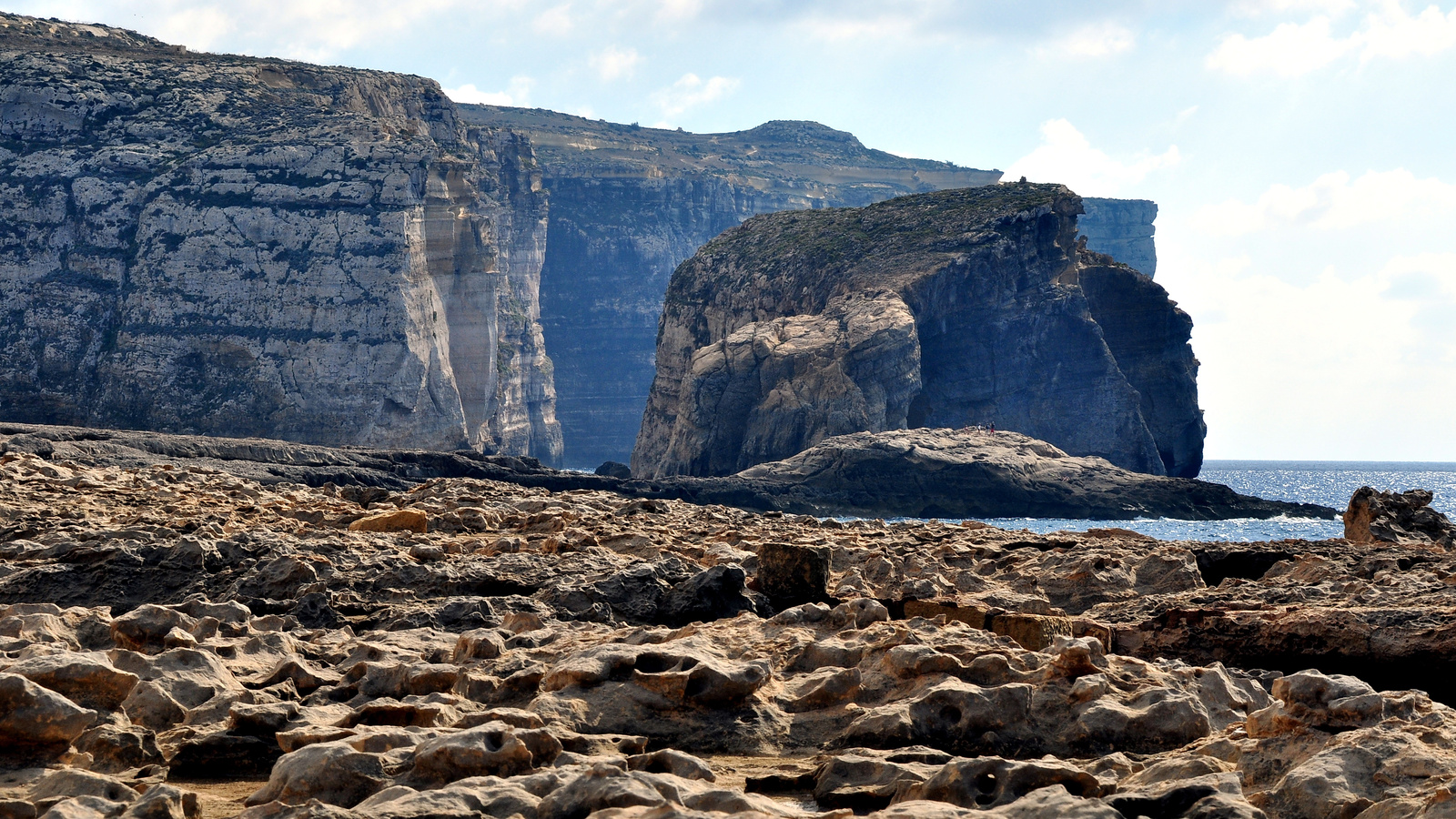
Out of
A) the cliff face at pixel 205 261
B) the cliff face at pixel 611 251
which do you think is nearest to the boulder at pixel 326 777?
the cliff face at pixel 205 261

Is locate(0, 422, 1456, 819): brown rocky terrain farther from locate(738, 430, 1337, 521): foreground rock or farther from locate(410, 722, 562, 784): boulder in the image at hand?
locate(738, 430, 1337, 521): foreground rock

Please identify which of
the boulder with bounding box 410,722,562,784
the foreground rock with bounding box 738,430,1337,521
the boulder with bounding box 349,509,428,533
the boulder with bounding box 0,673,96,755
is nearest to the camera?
the boulder with bounding box 410,722,562,784

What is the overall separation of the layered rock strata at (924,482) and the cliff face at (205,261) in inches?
523

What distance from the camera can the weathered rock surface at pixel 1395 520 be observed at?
1970 centimetres

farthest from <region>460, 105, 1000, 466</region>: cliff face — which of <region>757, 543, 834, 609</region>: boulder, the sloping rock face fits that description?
<region>757, 543, 834, 609</region>: boulder

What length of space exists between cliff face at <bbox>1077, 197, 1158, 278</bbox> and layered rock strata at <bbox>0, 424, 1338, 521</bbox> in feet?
343

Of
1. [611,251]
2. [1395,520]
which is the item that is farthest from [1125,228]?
[1395,520]

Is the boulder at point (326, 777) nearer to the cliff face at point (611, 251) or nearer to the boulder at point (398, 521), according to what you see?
the boulder at point (398, 521)

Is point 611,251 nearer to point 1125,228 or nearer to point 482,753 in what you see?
point 1125,228

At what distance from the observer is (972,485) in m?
66.2

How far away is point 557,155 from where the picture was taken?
150 m

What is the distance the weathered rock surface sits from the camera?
19.7 m

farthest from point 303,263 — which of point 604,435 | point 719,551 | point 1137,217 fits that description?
point 1137,217

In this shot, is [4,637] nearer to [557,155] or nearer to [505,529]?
[505,529]
